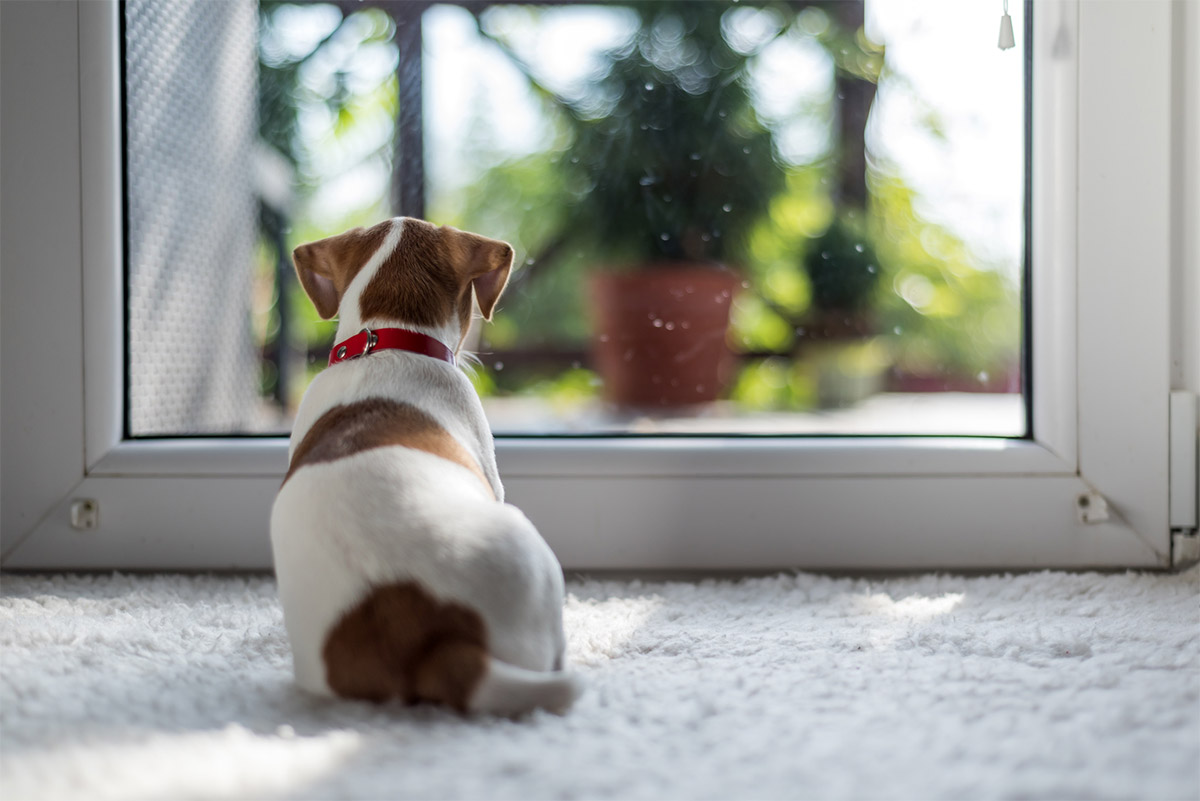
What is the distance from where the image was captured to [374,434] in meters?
0.77

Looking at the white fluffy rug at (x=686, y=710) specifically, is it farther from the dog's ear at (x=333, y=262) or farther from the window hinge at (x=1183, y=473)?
the dog's ear at (x=333, y=262)

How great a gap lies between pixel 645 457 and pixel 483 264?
34 centimetres

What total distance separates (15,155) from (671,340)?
0.90 m

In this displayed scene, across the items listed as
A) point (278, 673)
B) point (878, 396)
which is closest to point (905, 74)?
point (878, 396)

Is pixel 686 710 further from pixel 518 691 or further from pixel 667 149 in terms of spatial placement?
pixel 667 149

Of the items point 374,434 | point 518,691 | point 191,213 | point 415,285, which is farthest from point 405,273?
point 191,213

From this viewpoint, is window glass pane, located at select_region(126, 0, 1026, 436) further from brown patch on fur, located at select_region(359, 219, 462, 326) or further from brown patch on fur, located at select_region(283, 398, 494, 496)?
brown patch on fur, located at select_region(283, 398, 494, 496)

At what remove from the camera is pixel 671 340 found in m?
1.36

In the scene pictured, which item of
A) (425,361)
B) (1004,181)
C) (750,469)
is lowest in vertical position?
(750,469)

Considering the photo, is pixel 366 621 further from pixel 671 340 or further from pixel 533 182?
pixel 533 182

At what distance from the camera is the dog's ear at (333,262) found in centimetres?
100

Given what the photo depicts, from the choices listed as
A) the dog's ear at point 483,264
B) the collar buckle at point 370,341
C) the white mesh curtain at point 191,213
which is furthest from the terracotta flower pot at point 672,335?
the white mesh curtain at point 191,213

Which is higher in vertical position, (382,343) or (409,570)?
(382,343)

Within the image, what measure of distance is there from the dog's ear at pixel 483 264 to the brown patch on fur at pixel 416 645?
0.45 meters
